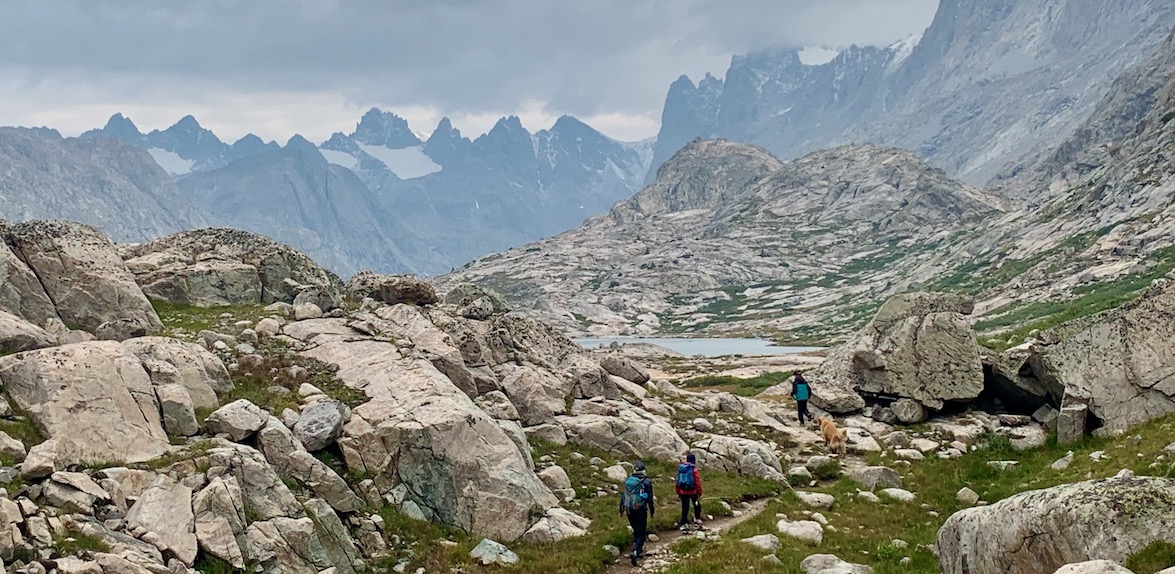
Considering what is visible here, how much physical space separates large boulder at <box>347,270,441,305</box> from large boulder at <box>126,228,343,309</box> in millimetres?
1493

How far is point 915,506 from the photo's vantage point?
28.0 meters

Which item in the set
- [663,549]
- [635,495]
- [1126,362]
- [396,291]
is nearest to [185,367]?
[635,495]

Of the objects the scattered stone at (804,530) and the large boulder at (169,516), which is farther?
the scattered stone at (804,530)

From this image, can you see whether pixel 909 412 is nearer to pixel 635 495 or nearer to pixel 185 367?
pixel 635 495

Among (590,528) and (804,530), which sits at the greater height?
(804,530)

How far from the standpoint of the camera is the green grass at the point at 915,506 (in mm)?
21859

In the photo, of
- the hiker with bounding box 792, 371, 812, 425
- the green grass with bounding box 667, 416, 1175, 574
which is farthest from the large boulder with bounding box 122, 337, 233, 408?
the hiker with bounding box 792, 371, 812, 425

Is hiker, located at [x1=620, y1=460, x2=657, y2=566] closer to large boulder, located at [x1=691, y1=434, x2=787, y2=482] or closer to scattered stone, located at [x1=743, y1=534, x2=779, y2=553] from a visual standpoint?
scattered stone, located at [x1=743, y1=534, x2=779, y2=553]

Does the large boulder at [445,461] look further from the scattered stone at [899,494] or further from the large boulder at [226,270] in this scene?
the large boulder at [226,270]

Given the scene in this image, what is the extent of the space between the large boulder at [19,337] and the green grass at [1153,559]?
32744 mm

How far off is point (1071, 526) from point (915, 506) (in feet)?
45.8

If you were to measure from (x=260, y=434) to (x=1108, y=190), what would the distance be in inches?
9000

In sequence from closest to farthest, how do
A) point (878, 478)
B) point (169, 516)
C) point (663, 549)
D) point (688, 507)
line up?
point (169, 516)
point (663, 549)
point (688, 507)
point (878, 478)

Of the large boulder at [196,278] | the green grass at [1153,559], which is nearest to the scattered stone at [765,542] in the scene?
the green grass at [1153,559]
